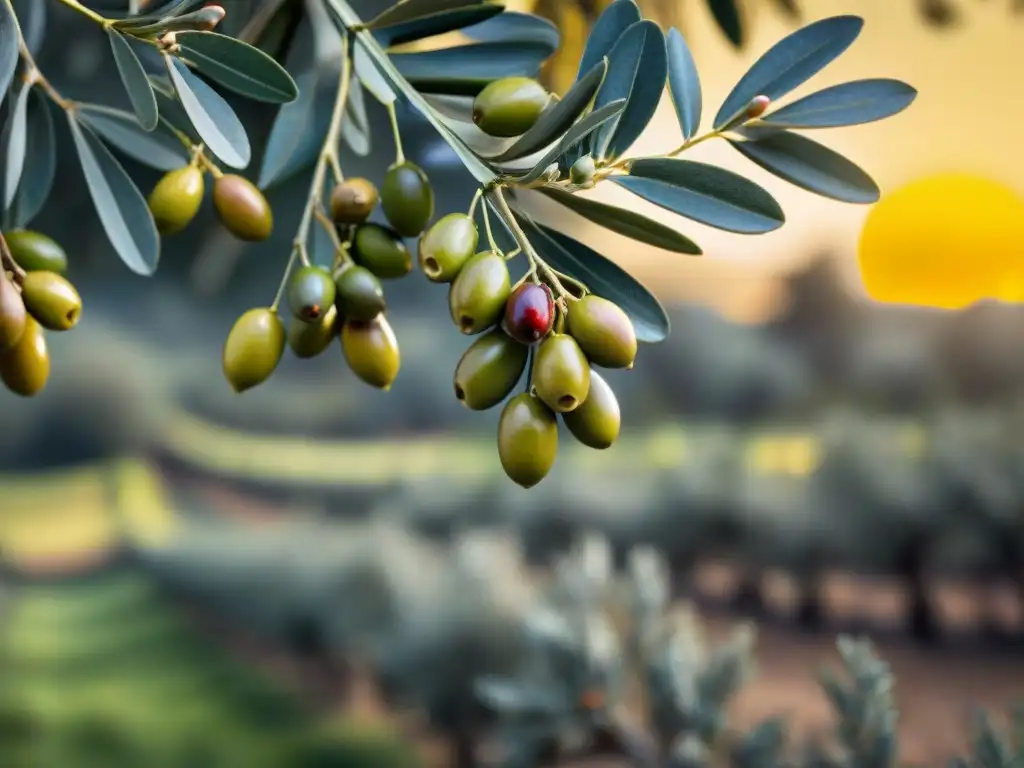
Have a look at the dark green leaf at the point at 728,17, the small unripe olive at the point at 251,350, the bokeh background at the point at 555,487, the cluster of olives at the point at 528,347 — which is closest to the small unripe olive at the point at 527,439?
the cluster of olives at the point at 528,347

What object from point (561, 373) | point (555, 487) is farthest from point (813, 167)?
point (555, 487)

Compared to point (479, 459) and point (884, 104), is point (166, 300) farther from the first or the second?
point (884, 104)

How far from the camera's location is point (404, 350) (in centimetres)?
148

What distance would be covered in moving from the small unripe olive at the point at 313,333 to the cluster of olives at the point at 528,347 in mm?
50

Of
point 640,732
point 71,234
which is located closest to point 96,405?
point 71,234

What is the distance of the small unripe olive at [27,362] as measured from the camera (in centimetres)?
34

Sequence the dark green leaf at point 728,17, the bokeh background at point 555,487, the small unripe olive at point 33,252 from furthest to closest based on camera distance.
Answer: the bokeh background at point 555,487
the dark green leaf at point 728,17
the small unripe olive at point 33,252

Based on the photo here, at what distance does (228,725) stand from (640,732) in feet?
2.41

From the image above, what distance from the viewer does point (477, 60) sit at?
1.29 ft

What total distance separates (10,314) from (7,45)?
3.5 inches

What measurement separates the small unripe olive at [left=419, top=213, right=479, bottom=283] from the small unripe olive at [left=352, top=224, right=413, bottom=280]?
4cm

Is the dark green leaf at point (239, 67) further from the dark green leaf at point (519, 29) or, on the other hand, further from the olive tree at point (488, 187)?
the dark green leaf at point (519, 29)

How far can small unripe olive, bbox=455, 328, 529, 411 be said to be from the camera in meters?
0.28

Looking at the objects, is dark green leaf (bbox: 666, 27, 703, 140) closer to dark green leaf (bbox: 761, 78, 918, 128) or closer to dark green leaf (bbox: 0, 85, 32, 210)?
dark green leaf (bbox: 761, 78, 918, 128)
